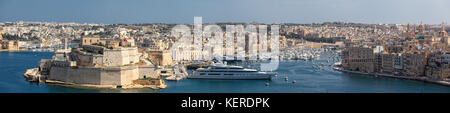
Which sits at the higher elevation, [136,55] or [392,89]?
[136,55]

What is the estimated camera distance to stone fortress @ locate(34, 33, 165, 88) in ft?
37.6

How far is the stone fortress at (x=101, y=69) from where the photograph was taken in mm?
11461

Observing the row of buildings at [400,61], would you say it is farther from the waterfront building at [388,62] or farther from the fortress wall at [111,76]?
the fortress wall at [111,76]

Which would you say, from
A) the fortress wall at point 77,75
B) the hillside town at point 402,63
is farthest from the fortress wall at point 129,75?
the hillside town at point 402,63

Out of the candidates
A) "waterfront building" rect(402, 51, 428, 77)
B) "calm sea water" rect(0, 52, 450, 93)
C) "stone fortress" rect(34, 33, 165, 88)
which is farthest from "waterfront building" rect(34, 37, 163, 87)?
"waterfront building" rect(402, 51, 428, 77)

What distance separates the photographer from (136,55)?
538 inches

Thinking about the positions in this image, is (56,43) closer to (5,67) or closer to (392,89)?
(5,67)

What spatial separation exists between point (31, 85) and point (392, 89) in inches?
353

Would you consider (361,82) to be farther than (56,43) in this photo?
No

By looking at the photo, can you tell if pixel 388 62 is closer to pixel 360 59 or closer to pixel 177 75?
pixel 360 59

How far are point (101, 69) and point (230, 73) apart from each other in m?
3.98

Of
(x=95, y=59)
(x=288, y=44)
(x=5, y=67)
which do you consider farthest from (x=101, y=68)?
(x=288, y=44)

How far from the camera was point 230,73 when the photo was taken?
45.8 feet
